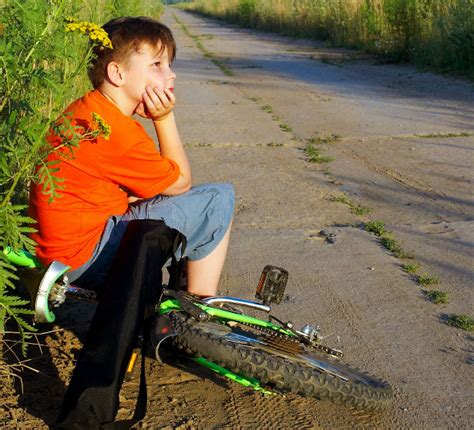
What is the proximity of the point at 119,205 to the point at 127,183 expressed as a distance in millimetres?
103

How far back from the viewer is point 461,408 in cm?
291

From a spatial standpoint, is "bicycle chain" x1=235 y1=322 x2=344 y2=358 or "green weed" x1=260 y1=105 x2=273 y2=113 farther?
"green weed" x1=260 y1=105 x2=273 y2=113

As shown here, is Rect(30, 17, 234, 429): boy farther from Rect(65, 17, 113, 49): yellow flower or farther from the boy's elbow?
→ Rect(65, 17, 113, 49): yellow flower

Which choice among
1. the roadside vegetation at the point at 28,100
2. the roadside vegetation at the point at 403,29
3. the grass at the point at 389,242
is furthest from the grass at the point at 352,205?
the roadside vegetation at the point at 403,29

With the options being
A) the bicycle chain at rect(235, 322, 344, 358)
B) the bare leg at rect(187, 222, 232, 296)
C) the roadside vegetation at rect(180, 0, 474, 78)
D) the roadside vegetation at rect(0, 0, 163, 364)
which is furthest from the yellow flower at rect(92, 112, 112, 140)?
the roadside vegetation at rect(180, 0, 474, 78)

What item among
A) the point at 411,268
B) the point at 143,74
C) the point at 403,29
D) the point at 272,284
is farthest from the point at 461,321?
the point at 403,29

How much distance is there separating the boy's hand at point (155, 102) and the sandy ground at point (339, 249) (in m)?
0.98

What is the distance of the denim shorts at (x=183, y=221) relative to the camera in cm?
291

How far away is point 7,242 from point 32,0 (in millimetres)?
811

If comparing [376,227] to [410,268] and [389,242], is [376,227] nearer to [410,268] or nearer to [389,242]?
[389,242]

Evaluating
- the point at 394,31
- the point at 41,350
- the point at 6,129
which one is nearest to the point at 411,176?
the point at 41,350

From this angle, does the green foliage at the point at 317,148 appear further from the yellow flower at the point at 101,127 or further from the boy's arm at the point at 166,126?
the yellow flower at the point at 101,127

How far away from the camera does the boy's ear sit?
3.03 m

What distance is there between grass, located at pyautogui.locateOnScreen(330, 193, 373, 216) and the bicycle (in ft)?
8.01
